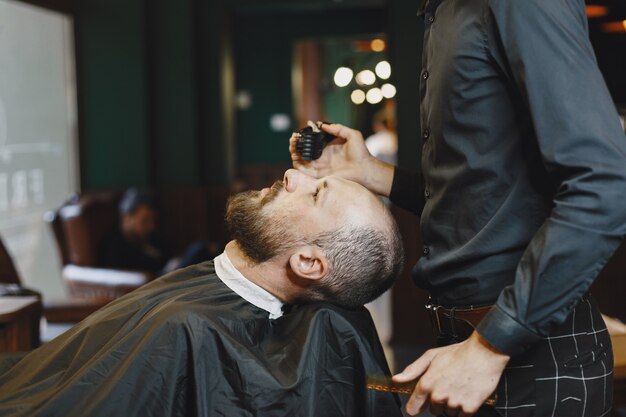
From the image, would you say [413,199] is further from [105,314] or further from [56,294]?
[56,294]

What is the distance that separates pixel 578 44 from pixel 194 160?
5573 mm

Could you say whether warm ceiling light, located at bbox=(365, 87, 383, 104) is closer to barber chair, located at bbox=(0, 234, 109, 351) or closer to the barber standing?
barber chair, located at bbox=(0, 234, 109, 351)

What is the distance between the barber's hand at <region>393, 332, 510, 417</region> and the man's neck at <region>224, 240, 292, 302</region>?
0.55m

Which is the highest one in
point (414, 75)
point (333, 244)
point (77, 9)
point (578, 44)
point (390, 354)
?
point (77, 9)

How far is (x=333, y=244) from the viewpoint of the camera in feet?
5.08

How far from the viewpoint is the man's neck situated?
1.63m

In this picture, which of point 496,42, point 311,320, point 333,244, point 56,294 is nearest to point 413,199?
point 333,244

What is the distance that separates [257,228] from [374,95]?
8.71 meters

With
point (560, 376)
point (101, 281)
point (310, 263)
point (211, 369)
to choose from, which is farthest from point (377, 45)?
point (560, 376)

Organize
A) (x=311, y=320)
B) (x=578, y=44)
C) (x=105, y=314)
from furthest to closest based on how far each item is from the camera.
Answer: (x=105, y=314), (x=311, y=320), (x=578, y=44)

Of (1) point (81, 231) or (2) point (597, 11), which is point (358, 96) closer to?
(1) point (81, 231)

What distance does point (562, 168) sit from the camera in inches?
43.5

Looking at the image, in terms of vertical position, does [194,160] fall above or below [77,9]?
below

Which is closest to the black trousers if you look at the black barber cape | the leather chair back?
the black barber cape
